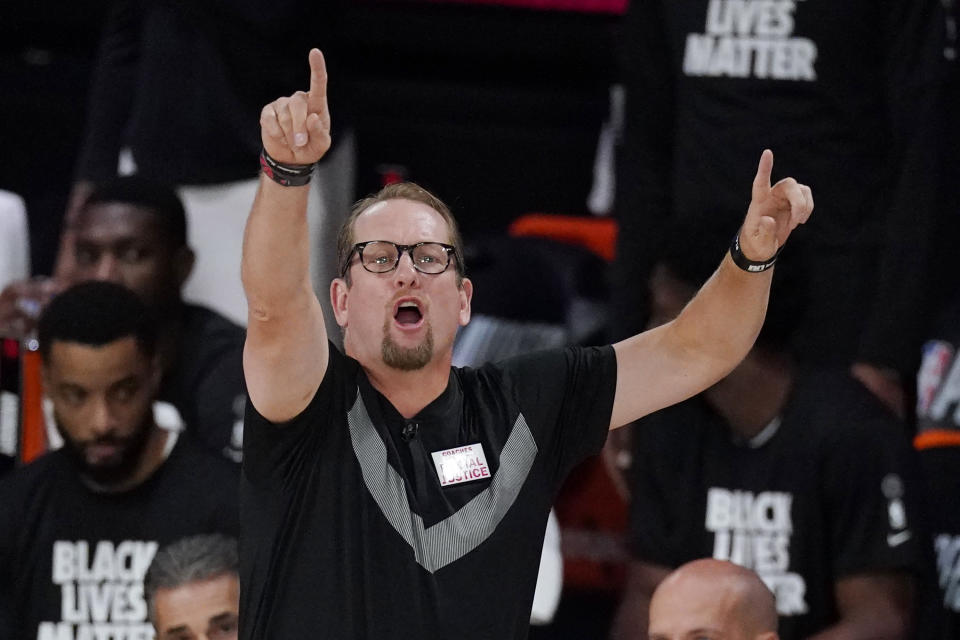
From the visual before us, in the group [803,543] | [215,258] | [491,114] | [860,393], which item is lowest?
[803,543]

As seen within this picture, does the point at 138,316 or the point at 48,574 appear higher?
the point at 138,316

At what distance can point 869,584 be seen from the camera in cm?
375

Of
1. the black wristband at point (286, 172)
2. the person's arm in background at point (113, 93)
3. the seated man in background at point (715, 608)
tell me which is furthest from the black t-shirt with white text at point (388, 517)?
the person's arm in background at point (113, 93)

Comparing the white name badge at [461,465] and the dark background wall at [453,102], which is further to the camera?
the dark background wall at [453,102]

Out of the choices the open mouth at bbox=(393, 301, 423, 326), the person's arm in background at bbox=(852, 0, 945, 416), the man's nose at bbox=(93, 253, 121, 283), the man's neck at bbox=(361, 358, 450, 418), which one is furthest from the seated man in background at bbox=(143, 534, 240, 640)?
the person's arm in background at bbox=(852, 0, 945, 416)

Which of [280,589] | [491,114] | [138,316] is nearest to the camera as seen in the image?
[280,589]

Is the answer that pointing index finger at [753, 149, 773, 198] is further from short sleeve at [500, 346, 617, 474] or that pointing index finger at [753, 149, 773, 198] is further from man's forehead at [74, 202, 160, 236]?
man's forehead at [74, 202, 160, 236]

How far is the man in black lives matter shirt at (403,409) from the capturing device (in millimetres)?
2590

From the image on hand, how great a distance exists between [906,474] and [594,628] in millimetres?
1249

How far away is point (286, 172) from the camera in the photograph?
2.52 meters

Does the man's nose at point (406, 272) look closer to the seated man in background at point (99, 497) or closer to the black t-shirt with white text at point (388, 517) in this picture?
the black t-shirt with white text at point (388, 517)

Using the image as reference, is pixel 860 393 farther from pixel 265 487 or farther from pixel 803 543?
pixel 265 487

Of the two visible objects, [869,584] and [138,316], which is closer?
[869,584]

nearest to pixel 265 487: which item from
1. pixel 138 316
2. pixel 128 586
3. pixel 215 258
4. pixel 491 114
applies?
pixel 128 586
